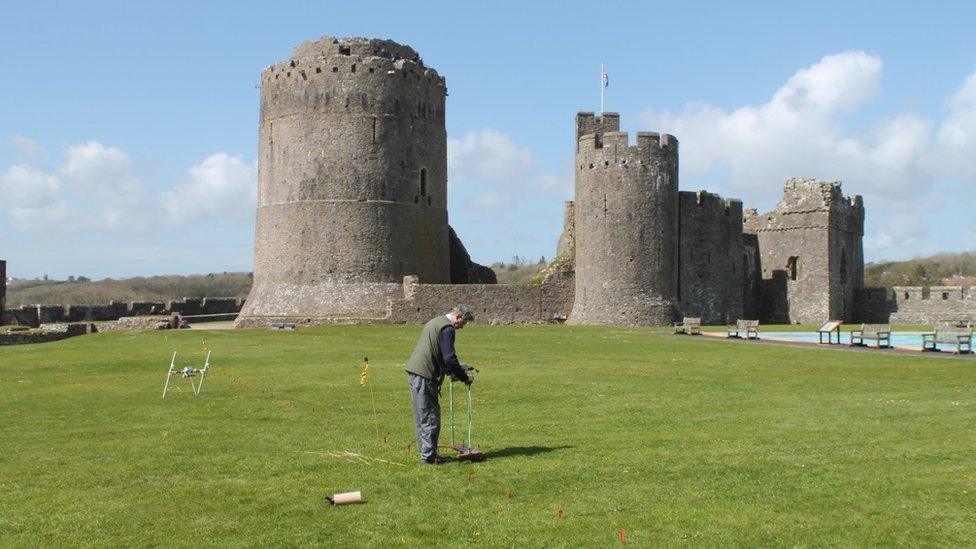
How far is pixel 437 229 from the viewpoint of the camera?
5241 cm

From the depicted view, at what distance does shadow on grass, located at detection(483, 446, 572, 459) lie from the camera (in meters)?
12.1

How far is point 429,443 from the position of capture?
38.8 feet

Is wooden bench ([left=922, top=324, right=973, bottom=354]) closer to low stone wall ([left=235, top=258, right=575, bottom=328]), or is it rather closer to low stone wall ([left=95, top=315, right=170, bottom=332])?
low stone wall ([left=235, top=258, right=575, bottom=328])

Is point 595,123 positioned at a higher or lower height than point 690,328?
higher

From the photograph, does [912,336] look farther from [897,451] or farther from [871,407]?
[897,451]

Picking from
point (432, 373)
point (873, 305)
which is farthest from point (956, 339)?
point (873, 305)

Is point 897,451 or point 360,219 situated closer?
point 897,451

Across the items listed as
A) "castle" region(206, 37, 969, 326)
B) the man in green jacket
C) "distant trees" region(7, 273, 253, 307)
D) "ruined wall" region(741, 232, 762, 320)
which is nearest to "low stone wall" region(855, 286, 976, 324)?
"castle" region(206, 37, 969, 326)

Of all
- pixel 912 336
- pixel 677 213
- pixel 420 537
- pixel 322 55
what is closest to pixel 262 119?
pixel 322 55

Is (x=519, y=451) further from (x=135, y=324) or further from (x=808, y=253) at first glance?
(x=808, y=253)

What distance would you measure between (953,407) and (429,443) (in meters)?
8.34

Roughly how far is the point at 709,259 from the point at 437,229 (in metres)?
13.7

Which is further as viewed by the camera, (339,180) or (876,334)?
(339,180)

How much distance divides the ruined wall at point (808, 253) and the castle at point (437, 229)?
69mm
